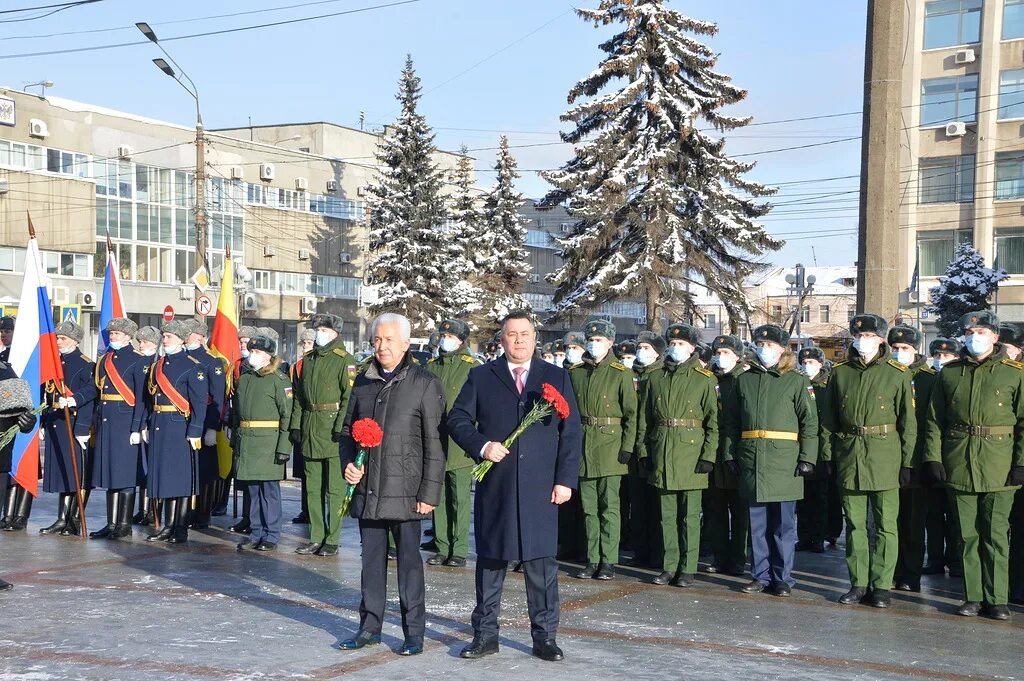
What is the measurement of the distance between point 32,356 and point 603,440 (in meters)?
6.35

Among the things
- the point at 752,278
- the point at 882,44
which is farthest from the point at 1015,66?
the point at 882,44

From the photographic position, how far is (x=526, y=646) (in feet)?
25.3

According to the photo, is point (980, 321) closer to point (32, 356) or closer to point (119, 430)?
point (119, 430)

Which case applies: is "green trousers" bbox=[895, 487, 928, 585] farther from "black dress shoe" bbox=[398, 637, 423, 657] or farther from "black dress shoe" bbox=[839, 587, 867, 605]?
"black dress shoe" bbox=[398, 637, 423, 657]

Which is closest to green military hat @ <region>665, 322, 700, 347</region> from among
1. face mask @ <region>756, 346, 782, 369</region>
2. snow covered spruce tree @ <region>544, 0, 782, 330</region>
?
face mask @ <region>756, 346, 782, 369</region>

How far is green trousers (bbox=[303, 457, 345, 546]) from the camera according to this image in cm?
1170

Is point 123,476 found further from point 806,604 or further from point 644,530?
point 806,604

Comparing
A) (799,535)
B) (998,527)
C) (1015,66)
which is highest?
(1015,66)

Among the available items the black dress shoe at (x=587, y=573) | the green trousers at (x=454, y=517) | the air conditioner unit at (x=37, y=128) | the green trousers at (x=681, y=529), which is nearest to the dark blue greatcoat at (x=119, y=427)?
the green trousers at (x=454, y=517)

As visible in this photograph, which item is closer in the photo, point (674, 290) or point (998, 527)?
point (998, 527)

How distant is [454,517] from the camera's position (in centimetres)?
1136

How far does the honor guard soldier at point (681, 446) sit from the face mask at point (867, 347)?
1351 mm

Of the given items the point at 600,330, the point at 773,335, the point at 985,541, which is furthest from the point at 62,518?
the point at 985,541

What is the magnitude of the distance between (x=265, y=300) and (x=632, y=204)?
1399 inches
